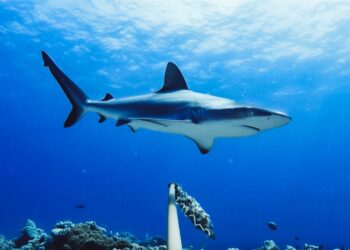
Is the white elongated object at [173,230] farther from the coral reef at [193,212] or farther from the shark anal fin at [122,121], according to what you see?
the shark anal fin at [122,121]

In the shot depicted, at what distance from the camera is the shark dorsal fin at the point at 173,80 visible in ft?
20.7

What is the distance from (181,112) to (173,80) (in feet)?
3.38

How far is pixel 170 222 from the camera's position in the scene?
1.97m

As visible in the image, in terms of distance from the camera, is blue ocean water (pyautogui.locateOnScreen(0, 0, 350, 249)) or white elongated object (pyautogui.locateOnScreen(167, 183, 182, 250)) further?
blue ocean water (pyautogui.locateOnScreen(0, 0, 350, 249))

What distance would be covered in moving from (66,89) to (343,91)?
151ft

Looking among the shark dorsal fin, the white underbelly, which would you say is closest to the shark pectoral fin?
the white underbelly

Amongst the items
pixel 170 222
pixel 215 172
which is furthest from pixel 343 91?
pixel 215 172

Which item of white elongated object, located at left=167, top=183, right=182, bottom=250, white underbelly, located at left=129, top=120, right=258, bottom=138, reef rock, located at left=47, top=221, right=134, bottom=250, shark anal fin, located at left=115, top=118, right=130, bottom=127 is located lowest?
white elongated object, located at left=167, top=183, right=182, bottom=250

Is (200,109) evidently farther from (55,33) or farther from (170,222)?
(55,33)

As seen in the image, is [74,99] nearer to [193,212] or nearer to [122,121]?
[122,121]

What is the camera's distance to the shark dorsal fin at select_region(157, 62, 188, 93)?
6.31m

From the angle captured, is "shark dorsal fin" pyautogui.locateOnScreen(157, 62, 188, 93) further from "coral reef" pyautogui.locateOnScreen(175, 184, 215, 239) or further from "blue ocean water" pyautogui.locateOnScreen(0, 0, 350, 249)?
"coral reef" pyautogui.locateOnScreen(175, 184, 215, 239)

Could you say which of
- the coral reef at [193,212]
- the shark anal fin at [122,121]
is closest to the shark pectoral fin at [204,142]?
the shark anal fin at [122,121]

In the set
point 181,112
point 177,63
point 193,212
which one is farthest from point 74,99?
point 177,63
